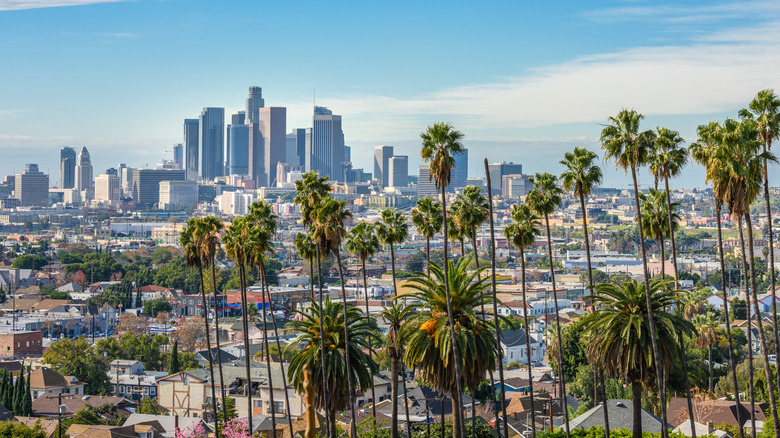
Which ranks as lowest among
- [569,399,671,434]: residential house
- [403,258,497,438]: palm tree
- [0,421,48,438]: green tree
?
[0,421,48,438]: green tree

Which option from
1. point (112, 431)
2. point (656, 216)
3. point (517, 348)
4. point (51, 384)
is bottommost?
point (517, 348)

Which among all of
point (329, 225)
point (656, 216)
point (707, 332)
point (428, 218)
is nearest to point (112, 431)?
point (428, 218)

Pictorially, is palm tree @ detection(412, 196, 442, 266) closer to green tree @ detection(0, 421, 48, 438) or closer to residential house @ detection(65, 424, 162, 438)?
residential house @ detection(65, 424, 162, 438)

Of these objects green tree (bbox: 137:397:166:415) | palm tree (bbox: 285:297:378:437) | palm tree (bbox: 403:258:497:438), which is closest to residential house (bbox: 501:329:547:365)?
green tree (bbox: 137:397:166:415)

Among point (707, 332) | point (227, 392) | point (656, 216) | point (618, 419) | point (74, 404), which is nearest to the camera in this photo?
point (656, 216)

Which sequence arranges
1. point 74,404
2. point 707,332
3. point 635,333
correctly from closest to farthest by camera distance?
point 635,333
point 707,332
point 74,404

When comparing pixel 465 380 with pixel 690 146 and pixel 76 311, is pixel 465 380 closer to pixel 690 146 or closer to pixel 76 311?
pixel 690 146

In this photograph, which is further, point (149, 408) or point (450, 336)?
point (149, 408)

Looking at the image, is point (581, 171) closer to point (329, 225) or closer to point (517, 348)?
point (329, 225)
